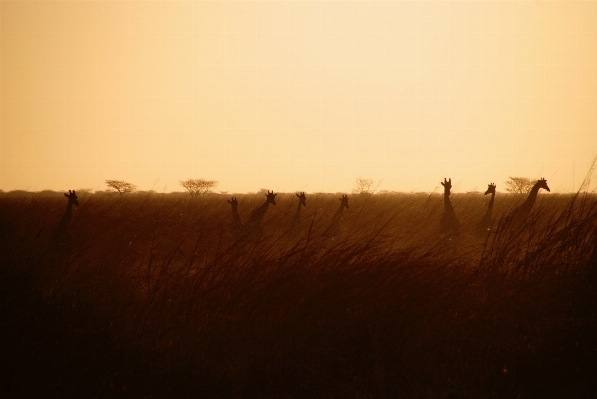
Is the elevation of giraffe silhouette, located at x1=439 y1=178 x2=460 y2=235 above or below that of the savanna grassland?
above

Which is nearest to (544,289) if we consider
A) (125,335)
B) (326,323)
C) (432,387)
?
(432,387)

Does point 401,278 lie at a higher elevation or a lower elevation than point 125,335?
higher

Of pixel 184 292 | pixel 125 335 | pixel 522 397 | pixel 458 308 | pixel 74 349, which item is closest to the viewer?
pixel 522 397

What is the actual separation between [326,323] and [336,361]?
362 mm

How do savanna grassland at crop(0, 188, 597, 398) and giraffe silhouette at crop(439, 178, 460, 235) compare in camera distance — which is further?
giraffe silhouette at crop(439, 178, 460, 235)

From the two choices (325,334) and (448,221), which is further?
(448,221)

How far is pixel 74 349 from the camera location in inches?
149

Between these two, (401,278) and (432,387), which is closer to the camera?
(432,387)

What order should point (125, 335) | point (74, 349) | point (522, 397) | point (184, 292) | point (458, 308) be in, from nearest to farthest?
point (522, 397) → point (74, 349) → point (125, 335) → point (458, 308) → point (184, 292)

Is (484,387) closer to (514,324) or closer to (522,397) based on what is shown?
(522,397)

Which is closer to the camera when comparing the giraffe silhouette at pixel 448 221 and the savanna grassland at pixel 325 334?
the savanna grassland at pixel 325 334

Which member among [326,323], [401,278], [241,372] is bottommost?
[241,372]

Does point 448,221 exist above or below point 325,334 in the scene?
above

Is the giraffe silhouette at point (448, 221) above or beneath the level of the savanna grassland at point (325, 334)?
above
